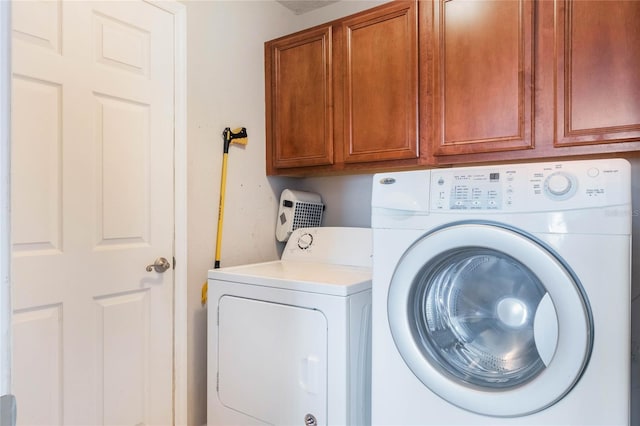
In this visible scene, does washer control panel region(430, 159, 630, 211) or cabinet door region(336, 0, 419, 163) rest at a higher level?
cabinet door region(336, 0, 419, 163)

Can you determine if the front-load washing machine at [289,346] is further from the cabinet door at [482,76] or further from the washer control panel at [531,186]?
the cabinet door at [482,76]

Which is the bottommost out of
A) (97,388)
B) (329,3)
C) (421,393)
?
(97,388)

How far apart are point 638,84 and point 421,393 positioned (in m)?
1.24

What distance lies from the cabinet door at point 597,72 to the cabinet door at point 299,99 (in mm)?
1003

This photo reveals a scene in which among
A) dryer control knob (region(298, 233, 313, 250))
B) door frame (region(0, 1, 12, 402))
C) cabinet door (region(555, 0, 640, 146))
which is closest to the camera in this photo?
door frame (region(0, 1, 12, 402))

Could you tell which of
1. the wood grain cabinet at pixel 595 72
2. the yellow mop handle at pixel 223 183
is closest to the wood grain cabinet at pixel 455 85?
the wood grain cabinet at pixel 595 72

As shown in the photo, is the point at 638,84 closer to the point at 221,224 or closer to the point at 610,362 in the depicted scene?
the point at 610,362

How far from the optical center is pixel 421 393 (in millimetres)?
1262

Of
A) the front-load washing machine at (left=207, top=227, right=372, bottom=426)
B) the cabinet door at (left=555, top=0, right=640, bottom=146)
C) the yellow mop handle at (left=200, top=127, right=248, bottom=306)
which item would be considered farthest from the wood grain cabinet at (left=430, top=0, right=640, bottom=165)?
the yellow mop handle at (left=200, top=127, right=248, bottom=306)

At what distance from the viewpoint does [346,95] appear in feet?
6.59

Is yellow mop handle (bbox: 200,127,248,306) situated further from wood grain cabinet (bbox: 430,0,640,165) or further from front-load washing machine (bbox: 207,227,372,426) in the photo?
wood grain cabinet (bbox: 430,0,640,165)

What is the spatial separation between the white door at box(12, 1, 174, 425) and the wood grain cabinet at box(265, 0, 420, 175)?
24.1 inches

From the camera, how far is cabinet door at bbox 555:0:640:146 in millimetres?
1394

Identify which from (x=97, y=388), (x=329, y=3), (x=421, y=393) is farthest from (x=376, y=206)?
(x=329, y=3)
